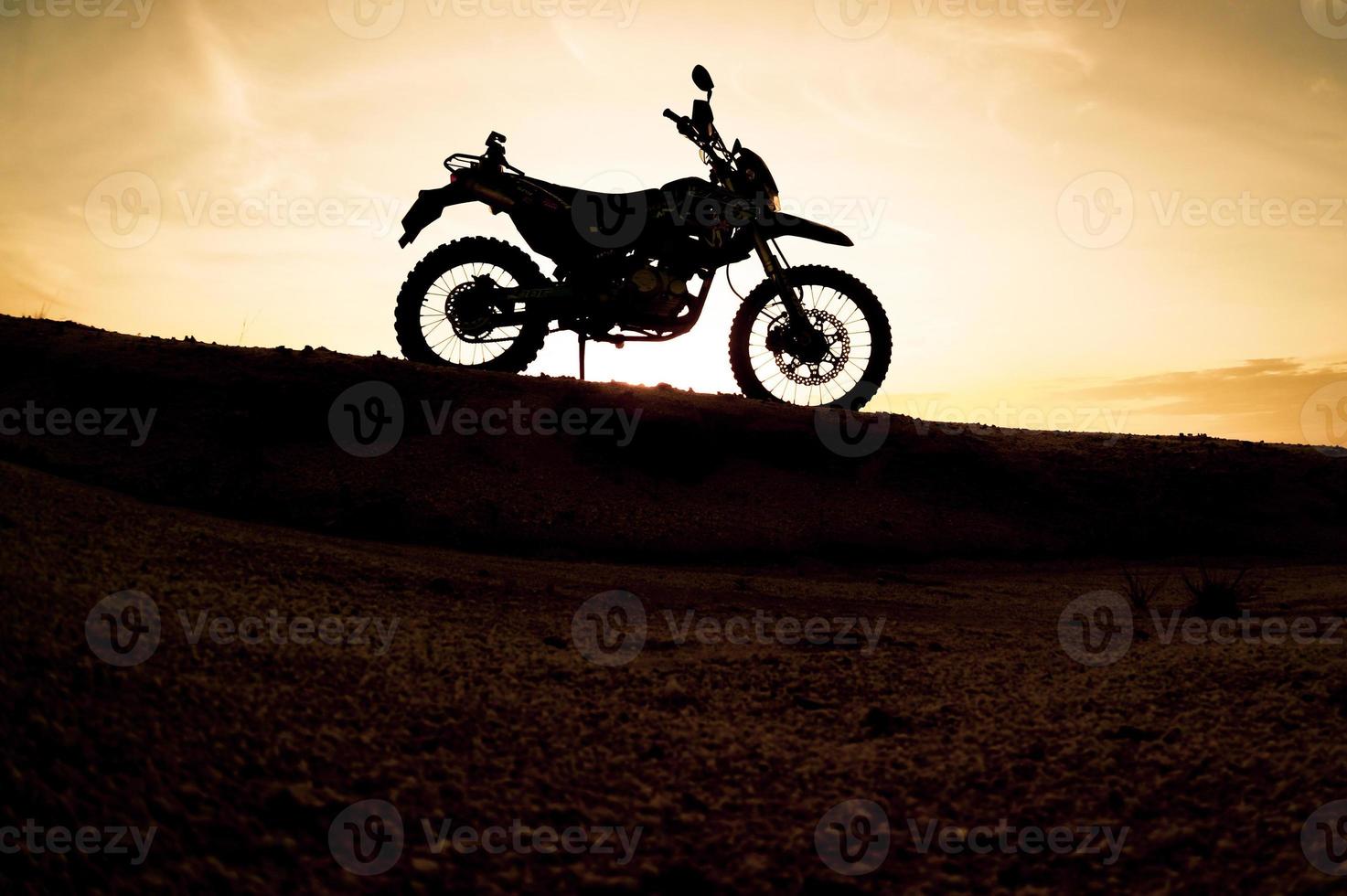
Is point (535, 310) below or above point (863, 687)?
above

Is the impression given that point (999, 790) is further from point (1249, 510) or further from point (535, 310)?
point (1249, 510)

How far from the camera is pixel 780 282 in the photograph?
7695 mm

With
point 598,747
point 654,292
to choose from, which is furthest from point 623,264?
point 598,747

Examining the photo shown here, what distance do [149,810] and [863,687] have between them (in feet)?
6.68

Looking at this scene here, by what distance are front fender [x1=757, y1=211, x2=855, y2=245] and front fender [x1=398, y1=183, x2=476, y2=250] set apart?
2719 millimetres

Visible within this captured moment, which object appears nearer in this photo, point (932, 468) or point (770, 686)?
point (770, 686)

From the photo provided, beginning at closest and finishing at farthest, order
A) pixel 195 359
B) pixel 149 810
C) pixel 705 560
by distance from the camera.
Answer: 1. pixel 149 810
2. pixel 705 560
3. pixel 195 359

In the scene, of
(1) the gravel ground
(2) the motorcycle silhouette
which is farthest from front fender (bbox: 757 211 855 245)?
(1) the gravel ground

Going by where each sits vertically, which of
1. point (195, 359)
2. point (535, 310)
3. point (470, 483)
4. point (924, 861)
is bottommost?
point (924, 861)

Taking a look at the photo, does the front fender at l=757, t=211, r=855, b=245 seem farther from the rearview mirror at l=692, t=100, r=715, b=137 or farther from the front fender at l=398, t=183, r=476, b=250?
the front fender at l=398, t=183, r=476, b=250

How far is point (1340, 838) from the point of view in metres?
1.67

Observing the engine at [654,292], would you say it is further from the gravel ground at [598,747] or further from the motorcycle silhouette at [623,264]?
the gravel ground at [598,747]

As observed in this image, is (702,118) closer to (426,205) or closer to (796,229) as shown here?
(796,229)

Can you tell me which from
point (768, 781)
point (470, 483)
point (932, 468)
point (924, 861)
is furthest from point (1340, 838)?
point (932, 468)
